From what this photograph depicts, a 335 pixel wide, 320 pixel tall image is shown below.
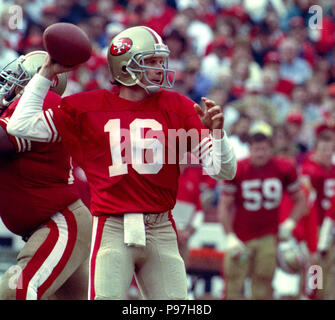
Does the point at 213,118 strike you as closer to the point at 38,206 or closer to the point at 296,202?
the point at 38,206

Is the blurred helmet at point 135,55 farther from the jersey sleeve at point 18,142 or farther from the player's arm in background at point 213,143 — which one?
the jersey sleeve at point 18,142

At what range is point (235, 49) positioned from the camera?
10.6 m

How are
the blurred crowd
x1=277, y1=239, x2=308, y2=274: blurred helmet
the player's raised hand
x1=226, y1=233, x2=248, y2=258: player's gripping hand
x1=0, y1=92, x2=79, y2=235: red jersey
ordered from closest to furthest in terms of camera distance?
the player's raised hand < x1=0, y1=92, x2=79, y2=235: red jersey < x1=226, y1=233, x2=248, y2=258: player's gripping hand < x1=277, y1=239, x2=308, y2=274: blurred helmet < the blurred crowd

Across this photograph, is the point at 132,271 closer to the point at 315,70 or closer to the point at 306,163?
the point at 306,163

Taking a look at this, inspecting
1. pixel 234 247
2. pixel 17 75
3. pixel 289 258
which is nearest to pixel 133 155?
pixel 17 75

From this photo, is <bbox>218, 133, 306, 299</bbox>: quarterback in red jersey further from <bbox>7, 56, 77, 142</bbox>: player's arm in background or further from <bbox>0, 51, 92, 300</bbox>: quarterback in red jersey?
<bbox>7, 56, 77, 142</bbox>: player's arm in background

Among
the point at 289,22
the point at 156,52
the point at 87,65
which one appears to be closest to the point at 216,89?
the point at 87,65

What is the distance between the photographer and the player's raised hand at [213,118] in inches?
160

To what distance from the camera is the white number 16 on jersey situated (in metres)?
4.19

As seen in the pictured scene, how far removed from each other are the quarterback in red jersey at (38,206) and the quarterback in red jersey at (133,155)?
1.01 feet

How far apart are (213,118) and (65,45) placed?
0.82m

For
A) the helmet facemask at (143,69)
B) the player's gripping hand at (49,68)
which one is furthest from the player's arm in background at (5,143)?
the helmet facemask at (143,69)

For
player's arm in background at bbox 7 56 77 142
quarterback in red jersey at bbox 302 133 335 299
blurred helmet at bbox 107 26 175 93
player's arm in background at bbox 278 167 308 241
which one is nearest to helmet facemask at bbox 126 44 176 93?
blurred helmet at bbox 107 26 175 93

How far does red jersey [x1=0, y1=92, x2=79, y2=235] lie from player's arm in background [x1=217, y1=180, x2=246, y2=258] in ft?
9.85
